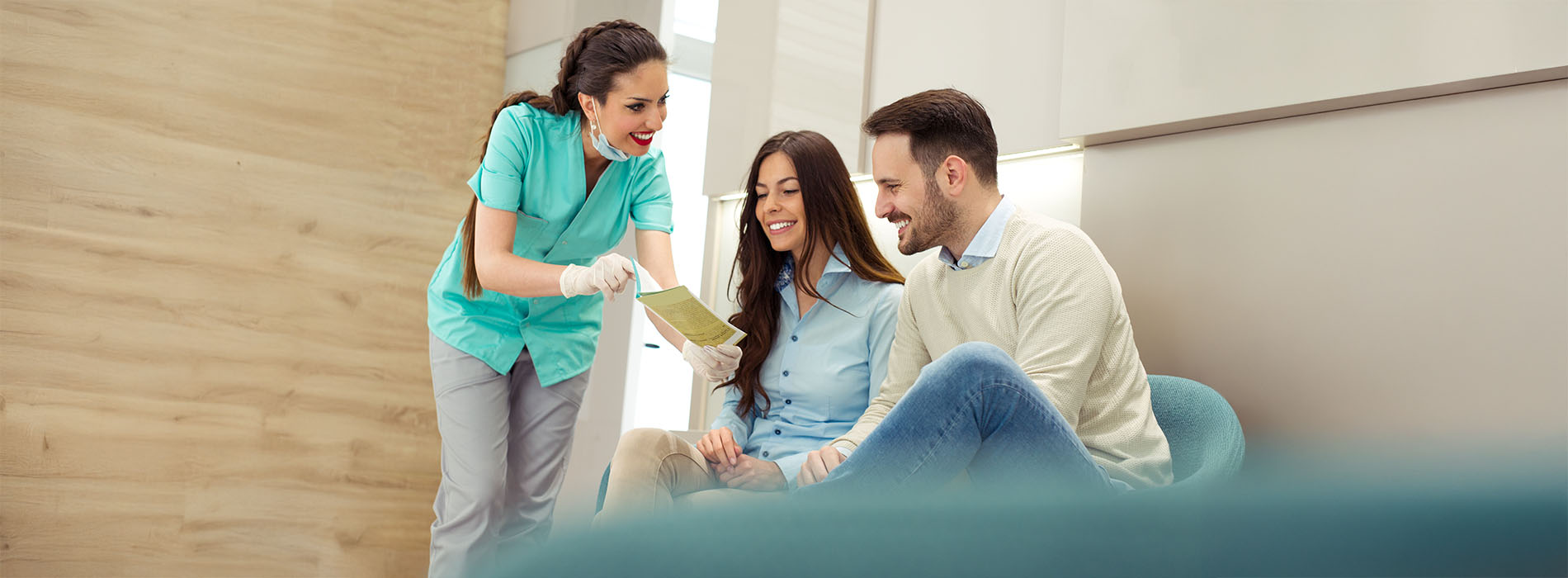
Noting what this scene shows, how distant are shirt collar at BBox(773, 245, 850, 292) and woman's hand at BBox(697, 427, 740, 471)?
410 millimetres

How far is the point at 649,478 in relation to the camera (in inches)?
63.9

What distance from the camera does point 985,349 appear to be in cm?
107

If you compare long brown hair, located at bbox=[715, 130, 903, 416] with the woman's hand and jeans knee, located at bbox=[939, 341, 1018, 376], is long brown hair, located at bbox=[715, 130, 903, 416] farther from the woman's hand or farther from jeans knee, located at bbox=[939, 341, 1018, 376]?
jeans knee, located at bbox=[939, 341, 1018, 376]

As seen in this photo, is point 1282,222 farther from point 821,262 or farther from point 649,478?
point 649,478

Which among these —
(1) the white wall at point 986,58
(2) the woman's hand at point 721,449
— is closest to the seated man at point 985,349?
(2) the woman's hand at point 721,449

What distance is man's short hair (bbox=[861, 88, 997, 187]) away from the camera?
1.74 meters

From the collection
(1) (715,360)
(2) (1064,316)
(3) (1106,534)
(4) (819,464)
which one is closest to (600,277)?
(1) (715,360)

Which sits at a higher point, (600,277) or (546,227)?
(546,227)

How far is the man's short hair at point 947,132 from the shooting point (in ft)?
5.70

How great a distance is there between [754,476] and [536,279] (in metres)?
0.63

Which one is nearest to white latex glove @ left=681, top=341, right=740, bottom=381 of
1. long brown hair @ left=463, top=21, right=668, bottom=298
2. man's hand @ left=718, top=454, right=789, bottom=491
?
man's hand @ left=718, top=454, right=789, bottom=491

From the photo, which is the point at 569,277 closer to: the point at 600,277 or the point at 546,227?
the point at 600,277

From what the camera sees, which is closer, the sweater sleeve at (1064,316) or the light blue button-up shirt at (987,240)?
the sweater sleeve at (1064,316)

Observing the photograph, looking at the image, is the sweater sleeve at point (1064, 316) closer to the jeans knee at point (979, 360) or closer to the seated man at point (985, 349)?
the seated man at point (985, 349)
